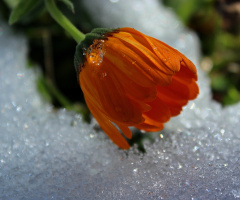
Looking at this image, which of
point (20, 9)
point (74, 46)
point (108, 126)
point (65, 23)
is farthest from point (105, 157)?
point (74, 46)

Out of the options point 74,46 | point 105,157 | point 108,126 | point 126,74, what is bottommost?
point 74,46

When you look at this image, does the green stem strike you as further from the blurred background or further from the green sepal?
the blurred background

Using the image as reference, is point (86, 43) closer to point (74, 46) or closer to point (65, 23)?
point (65, 23)

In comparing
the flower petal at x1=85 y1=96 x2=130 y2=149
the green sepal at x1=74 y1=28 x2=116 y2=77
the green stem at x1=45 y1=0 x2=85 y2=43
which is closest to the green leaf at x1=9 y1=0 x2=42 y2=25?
the green stem at x1=45 y1=0 x2=85 y2=43

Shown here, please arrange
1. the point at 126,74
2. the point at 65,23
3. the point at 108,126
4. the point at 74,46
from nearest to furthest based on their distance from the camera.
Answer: the point at 126,74 → the point at 108,126 → the point at 65,23 → the point at 74,46

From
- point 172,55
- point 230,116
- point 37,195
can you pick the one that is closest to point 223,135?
point 230,116

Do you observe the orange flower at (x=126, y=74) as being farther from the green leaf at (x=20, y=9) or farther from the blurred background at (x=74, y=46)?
the blurred background at (x=74, y=46)

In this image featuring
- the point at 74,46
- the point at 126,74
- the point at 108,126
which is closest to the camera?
the point at 126,74

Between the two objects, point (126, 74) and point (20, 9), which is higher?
point (126, 74)
